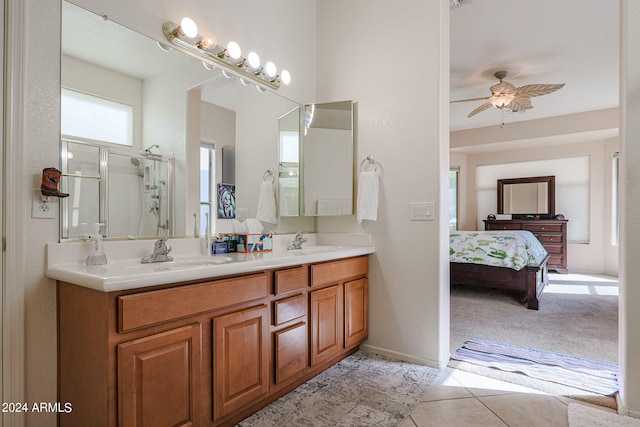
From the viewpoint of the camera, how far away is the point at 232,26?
2.21 m

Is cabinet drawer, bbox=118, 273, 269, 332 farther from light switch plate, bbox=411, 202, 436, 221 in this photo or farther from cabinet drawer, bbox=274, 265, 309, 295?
light switch plate, bbox=411, 202, 436, 221

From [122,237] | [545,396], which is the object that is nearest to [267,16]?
[122,237]

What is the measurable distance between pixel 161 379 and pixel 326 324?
111cm

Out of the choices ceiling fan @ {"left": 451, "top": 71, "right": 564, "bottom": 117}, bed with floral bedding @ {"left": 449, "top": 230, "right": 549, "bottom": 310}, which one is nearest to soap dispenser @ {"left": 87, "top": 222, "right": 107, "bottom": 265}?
bed with floral bedding @ {"left": 449, "top": 230, "right": 549, "bottom": 310}

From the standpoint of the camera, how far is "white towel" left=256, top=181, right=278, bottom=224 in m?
2.50

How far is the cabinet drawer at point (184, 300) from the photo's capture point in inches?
47.7

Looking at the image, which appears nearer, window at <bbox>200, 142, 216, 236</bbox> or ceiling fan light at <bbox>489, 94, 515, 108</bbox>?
window at <bbox>200, 142, 216, 236</bbox>

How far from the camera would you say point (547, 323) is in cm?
329

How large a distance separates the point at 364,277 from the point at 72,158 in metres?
1.96

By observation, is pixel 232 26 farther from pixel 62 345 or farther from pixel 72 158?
pixel 62 345

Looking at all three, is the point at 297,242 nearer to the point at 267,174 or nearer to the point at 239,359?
the point at 267,174

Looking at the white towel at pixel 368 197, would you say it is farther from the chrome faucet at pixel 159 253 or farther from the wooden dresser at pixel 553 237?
the wooden dresser at pixel 553 237

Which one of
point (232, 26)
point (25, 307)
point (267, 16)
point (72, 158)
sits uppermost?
point (267, 16)

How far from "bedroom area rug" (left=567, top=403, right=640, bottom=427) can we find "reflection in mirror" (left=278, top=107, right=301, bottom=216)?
2.10 m
